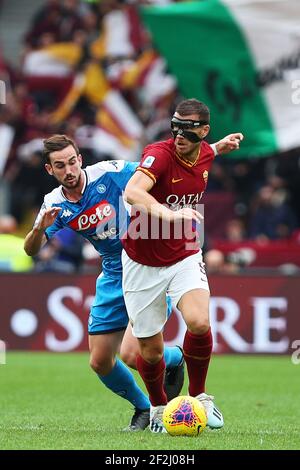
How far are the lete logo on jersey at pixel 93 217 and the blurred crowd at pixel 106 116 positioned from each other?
8.05m

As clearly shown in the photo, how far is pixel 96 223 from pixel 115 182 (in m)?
0.35

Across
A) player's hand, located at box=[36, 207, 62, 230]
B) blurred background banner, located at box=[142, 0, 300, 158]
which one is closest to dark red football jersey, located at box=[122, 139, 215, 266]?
player's hand, located at box=[36, 207, 62, 230]

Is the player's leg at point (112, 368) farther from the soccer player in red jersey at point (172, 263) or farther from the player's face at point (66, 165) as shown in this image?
the player's face at point (66, 165)

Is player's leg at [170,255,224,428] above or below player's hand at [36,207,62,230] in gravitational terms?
below

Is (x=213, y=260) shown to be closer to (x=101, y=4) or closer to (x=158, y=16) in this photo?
(x=158, y=16)

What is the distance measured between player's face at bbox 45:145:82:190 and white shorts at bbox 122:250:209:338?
2.61ft

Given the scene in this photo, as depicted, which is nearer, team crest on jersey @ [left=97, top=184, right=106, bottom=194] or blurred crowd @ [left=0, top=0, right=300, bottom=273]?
team crest on jersey @ [left=97, top=184, right=106, bottom=194]

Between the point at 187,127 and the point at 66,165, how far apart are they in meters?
0.98

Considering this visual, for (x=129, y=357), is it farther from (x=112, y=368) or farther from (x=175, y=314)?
(x=175, y=314)

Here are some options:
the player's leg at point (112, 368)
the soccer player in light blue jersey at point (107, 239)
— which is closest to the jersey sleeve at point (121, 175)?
the soccer player in light blue jersey at point (107, 239)

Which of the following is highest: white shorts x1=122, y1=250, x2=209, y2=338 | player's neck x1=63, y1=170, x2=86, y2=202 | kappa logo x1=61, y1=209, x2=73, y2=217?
player's neck x1=63, y1=170, x2=86, y2=202

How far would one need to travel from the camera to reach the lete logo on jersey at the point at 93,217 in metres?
8.35

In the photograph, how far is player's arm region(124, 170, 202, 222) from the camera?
7043mm

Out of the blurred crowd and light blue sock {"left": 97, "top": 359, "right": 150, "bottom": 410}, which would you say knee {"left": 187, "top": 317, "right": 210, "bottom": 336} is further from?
the blurred crowd
